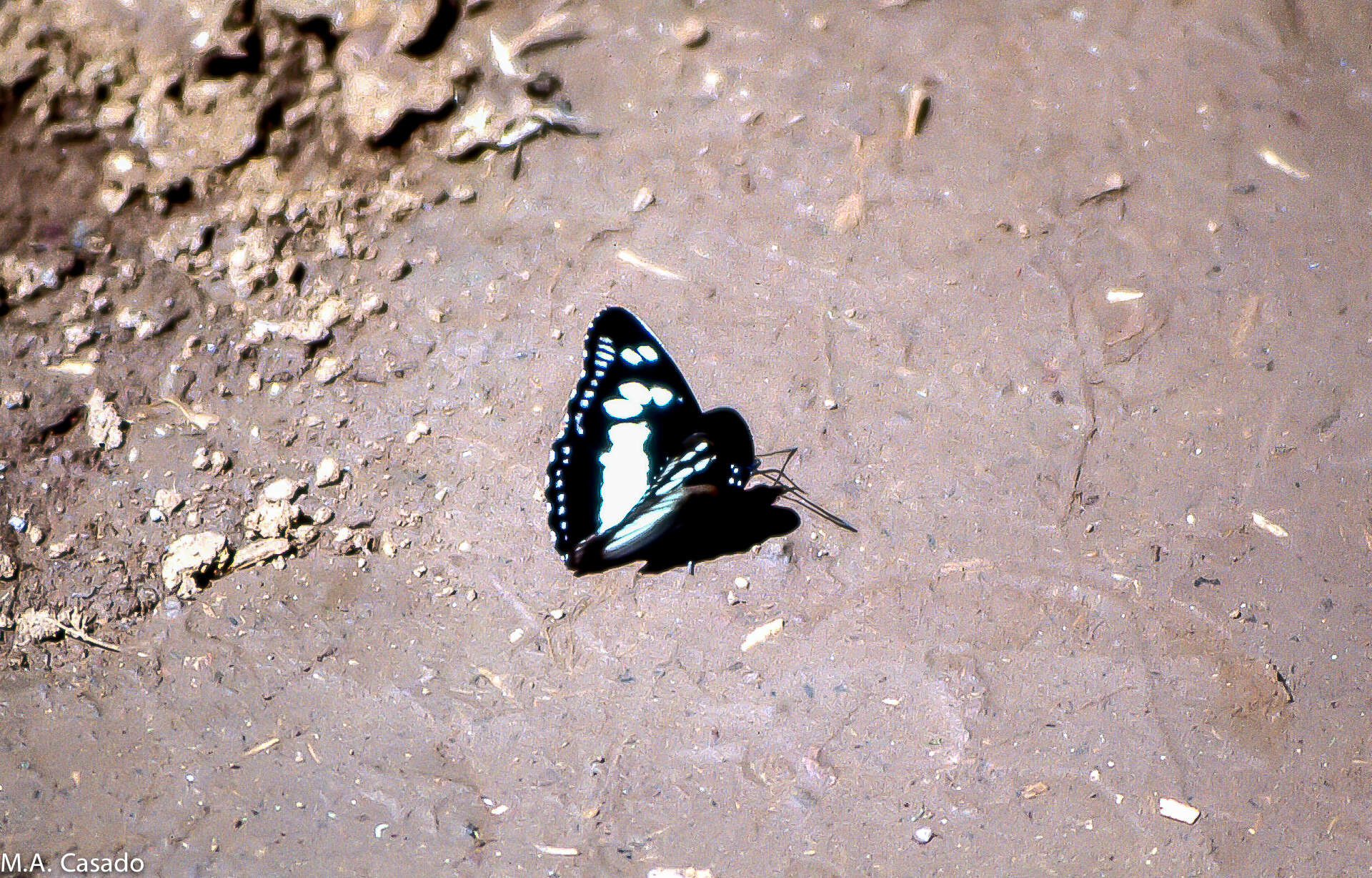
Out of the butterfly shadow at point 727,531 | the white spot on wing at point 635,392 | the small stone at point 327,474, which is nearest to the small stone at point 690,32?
the white spot on wing at point 635,392

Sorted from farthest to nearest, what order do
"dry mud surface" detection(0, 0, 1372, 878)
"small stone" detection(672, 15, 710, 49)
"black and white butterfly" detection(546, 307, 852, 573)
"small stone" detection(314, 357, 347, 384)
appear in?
"small stone" detection(672, 15, 710, 49), "small stone" detection(314, 357, 347, 384), "black and white butterfly" detection(546, 307, 852, 573), "dry mud surface" detection(0, 0, 1372, 878)

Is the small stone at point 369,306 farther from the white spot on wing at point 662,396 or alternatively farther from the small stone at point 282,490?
the white spot on wing at point 662,396

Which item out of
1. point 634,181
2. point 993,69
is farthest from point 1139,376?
point 634,181

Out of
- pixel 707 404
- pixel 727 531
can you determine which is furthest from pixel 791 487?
pixel 707 404

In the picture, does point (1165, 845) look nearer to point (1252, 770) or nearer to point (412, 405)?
point (1252, 770)

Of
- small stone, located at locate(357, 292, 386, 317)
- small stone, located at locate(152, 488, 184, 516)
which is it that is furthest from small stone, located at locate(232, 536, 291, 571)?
small stone, located at locate(357, 292, 386, 317)

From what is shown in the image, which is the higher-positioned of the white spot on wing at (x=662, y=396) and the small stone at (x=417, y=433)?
the white spot on wing at (x=662, y=396)

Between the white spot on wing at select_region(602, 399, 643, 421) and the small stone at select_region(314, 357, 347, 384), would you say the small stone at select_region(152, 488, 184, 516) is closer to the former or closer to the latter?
the small stone at select_region(314, 357, 347, 384)
